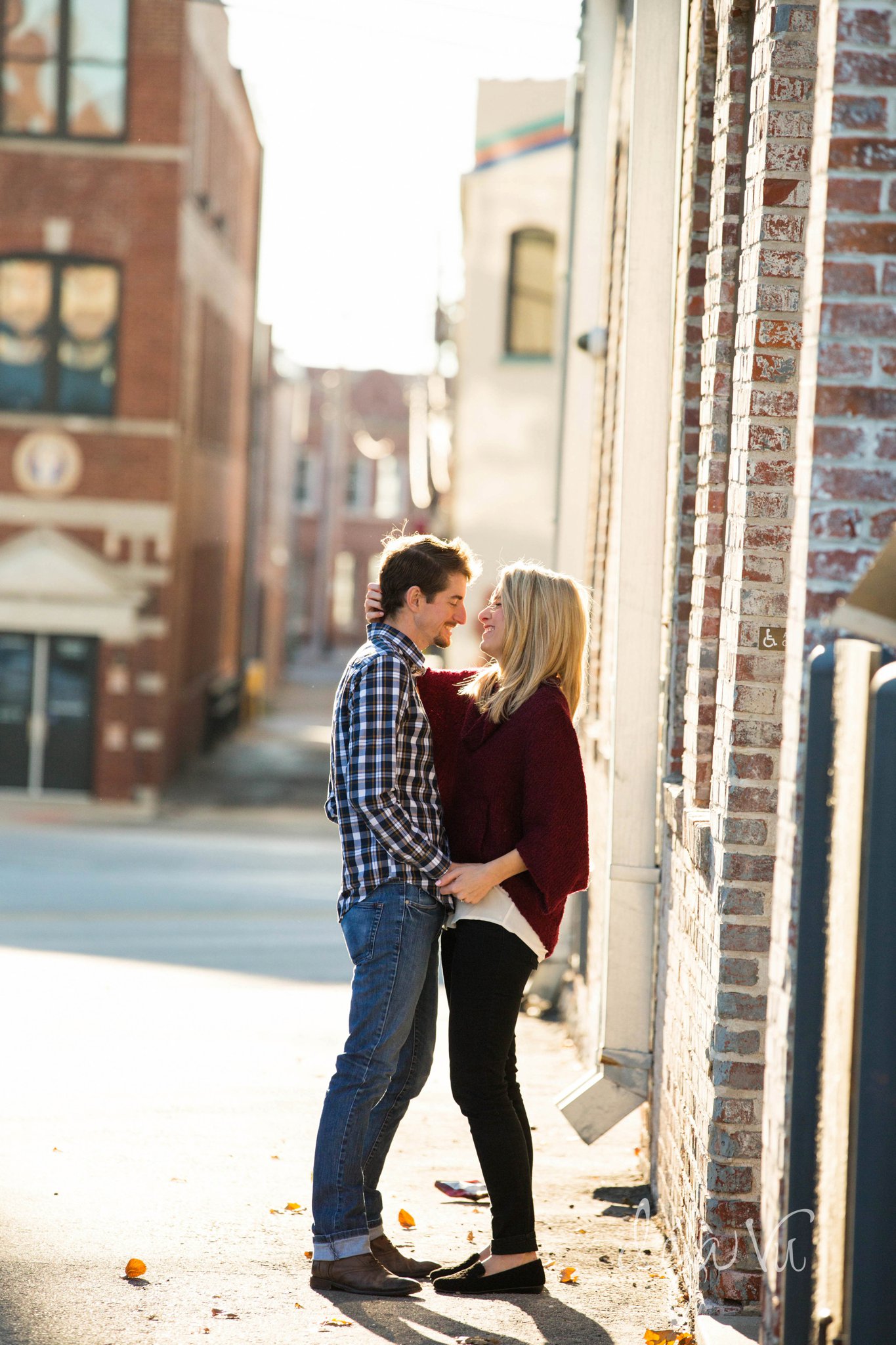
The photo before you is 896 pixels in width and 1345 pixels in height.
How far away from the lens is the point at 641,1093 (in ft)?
17.3

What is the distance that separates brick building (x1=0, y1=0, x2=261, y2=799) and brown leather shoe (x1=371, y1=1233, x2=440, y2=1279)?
18.1 metres

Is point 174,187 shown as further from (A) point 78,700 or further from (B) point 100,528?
(A) point 78,700

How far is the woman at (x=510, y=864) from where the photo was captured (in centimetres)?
406

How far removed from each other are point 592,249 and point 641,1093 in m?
5.06

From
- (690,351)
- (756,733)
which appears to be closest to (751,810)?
(756,733)

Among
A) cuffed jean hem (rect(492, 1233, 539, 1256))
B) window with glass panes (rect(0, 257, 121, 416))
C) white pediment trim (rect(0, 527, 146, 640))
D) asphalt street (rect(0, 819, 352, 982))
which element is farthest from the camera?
window with glass panes (rect(0, 257, 121, 416))

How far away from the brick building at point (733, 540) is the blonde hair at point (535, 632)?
386 millimetres

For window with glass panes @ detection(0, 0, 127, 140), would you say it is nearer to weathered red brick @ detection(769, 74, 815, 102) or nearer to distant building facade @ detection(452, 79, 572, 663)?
distant building facade @ detection(452, 79, 572, 663)

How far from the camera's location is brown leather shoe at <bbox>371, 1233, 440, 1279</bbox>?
432 cm

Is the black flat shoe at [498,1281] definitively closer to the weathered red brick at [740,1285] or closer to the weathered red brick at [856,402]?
the weathered red brick at [740,1285]

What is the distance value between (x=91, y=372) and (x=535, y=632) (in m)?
19.2

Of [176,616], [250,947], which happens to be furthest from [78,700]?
[250,947]

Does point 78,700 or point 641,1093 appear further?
point 78,700

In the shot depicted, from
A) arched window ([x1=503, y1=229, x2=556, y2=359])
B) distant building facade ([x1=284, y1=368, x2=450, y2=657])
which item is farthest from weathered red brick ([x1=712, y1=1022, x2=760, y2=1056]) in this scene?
distant building facade ([x1=284, y1=368, x2=450, y2=657])
